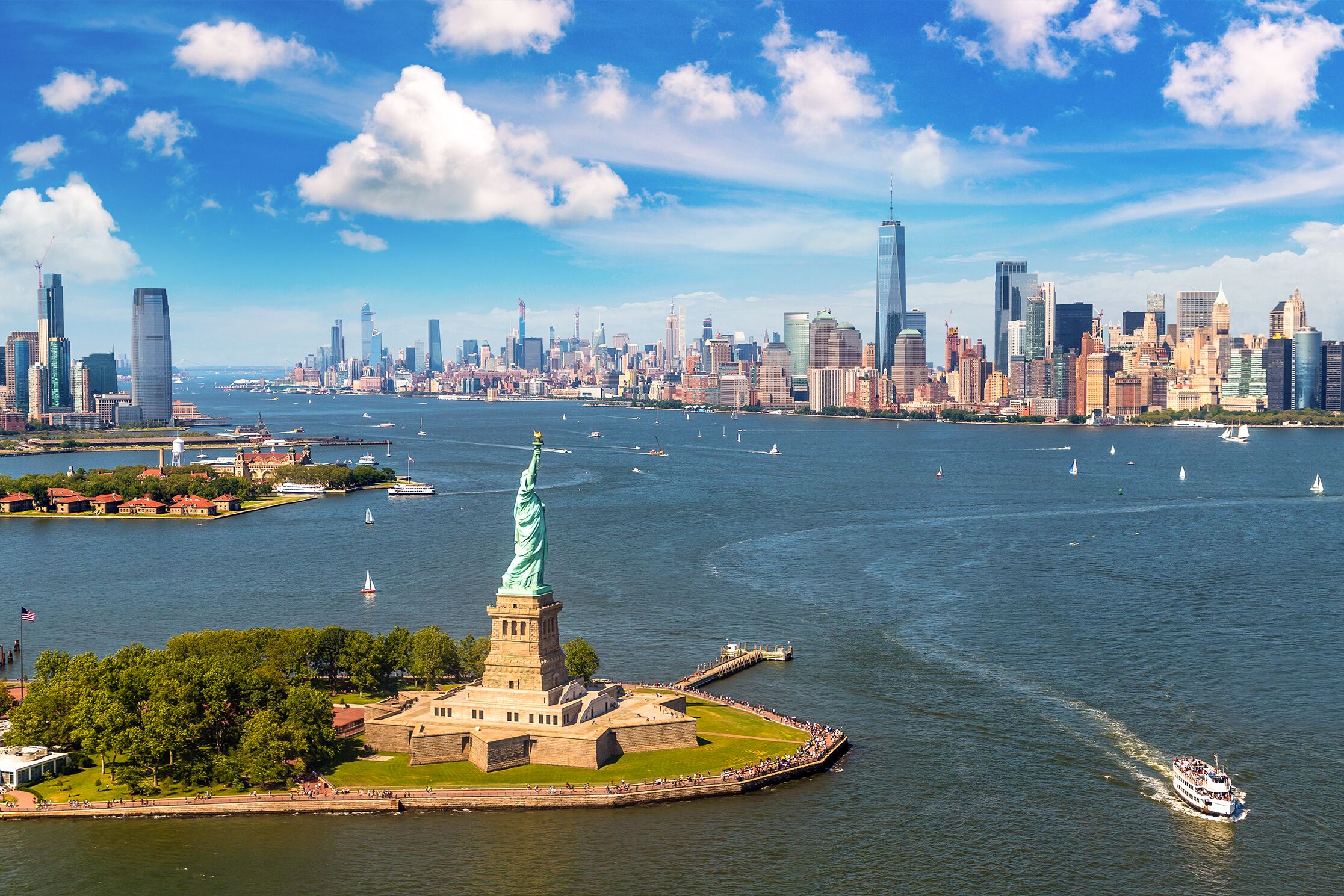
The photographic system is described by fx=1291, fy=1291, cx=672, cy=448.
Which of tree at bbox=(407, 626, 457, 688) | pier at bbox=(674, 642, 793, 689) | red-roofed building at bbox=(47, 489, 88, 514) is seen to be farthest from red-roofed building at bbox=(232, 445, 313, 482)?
pier at bbox=(674, 642, 793, 689)

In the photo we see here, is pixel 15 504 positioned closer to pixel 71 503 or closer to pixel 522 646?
pixel 71 503

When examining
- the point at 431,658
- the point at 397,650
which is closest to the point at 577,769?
the point at 431,658

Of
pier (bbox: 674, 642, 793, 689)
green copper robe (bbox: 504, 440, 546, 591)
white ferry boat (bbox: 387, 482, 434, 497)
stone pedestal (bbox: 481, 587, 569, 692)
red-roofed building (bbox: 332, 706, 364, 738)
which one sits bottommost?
pier (bbox: 674, 642, 793, 689)

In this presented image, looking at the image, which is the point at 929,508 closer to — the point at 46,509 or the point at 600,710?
the point at 600,710

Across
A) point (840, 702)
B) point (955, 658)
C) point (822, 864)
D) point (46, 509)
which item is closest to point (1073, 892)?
point (822, 864)

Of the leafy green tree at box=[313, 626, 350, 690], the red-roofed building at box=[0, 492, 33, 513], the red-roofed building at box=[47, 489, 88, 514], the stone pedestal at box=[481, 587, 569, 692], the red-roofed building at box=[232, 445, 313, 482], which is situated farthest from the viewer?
the red-roofed building at box=[232, 445, 313, 482]

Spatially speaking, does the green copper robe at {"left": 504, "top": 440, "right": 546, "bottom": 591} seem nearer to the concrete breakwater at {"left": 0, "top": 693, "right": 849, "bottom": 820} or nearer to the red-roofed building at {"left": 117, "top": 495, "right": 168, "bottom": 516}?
the concrete breakwater at {"left": 0, "top": 693, "right": 849, "bottom": 820}

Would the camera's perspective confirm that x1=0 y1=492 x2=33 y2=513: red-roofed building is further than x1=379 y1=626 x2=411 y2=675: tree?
Yes
